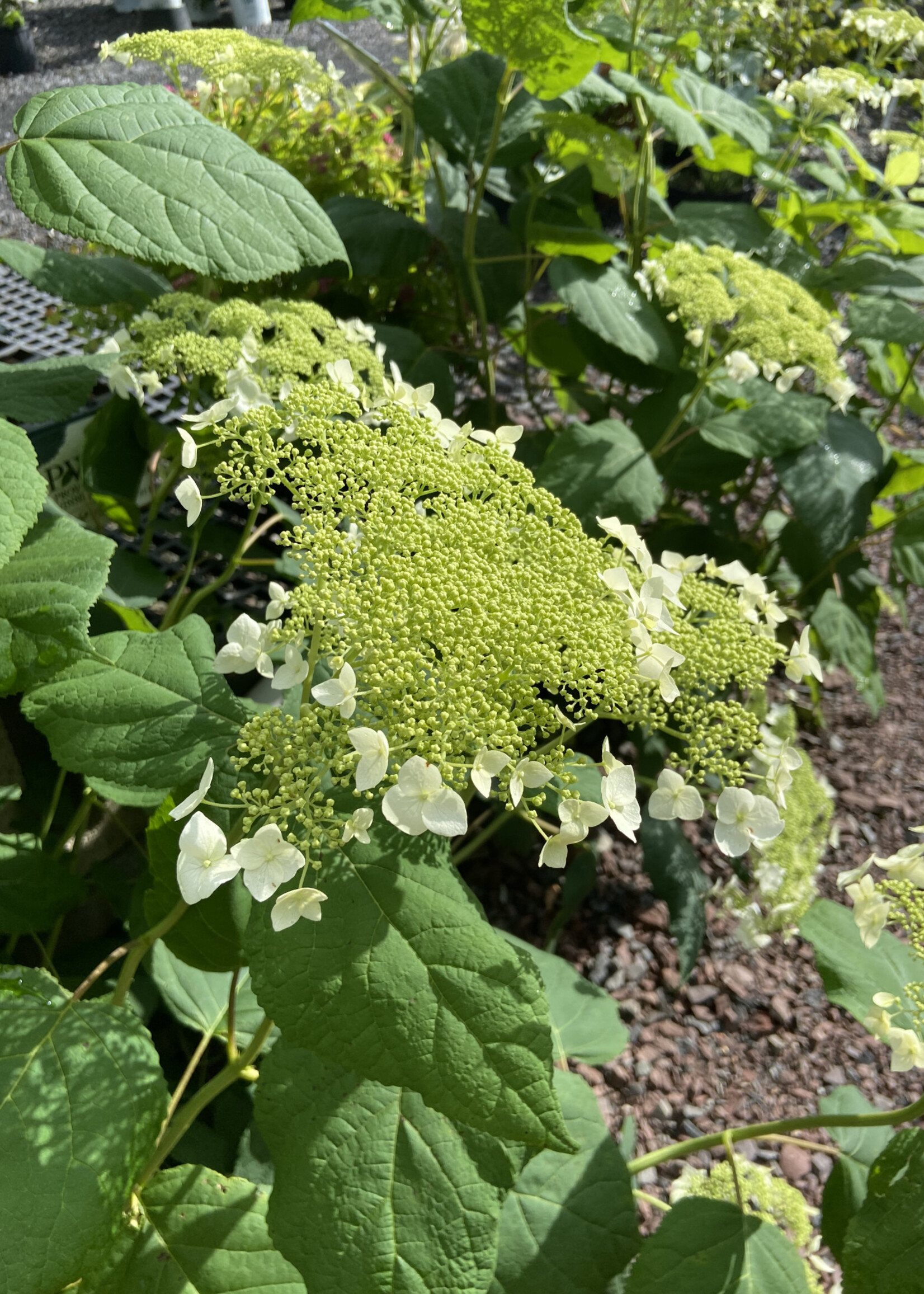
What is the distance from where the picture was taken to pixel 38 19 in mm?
5531

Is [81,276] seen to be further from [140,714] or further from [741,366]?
[741,366]

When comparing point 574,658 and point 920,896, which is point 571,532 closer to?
point 574,658

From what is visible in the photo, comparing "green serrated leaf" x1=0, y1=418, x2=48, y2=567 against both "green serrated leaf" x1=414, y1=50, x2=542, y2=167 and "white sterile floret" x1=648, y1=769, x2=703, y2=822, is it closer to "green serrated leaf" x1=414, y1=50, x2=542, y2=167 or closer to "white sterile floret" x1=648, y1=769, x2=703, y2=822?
"white sterile floret" x1=648, y1=769, x2=703, y2=822

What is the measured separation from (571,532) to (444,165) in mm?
1870

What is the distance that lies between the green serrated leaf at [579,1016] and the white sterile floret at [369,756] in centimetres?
Result: 83

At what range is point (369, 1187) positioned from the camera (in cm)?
81

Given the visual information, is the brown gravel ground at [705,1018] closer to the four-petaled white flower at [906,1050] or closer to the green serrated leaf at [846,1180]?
the green serrated leaf at [846,1180]

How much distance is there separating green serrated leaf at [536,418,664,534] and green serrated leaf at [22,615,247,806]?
35.7 inches

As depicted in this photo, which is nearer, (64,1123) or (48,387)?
(64,1123)

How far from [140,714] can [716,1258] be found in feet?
2.75

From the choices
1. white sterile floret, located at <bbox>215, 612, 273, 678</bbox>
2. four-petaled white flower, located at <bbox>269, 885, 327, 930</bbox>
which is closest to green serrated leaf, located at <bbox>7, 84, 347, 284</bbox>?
white sterile floret, located at <bbox>215, 612, 273, 678</bbox>

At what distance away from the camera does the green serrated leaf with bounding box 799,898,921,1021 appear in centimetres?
110

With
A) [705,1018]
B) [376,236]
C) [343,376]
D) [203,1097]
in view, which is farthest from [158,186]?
[705,1018]

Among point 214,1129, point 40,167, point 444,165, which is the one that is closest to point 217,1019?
point 214,1129
